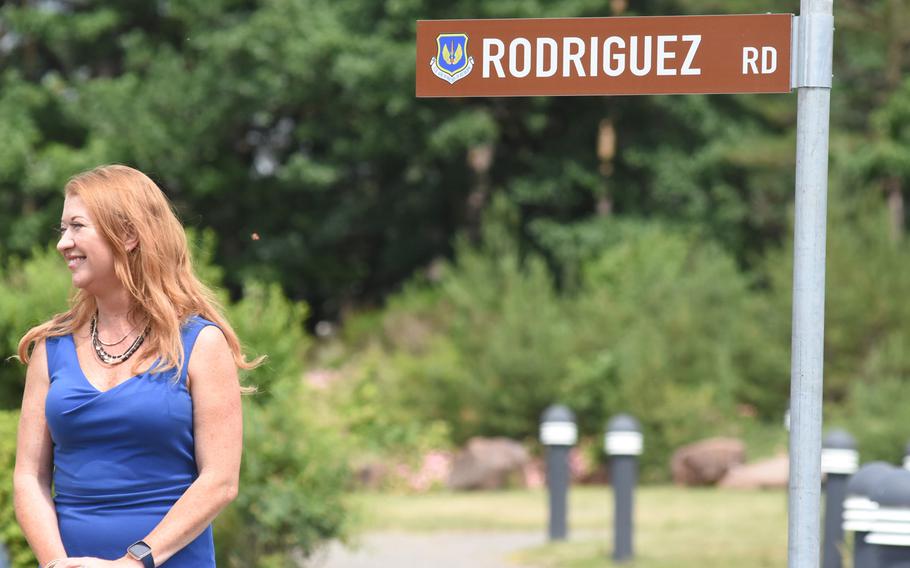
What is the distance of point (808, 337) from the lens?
352cm

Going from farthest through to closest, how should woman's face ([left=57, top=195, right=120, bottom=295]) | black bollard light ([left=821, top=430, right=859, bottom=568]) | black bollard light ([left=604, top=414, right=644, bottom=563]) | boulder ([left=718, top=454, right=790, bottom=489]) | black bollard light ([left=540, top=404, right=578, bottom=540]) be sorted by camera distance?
boulder ([left=718, top=454, right=790, bottom=489]) → black bollard light ([left=540, top=404, right=578, bottom=540]) → black bollard light ([left=604, top=414, right=644, bottom=563]) → black bollard light ([left=821, top=430, right=859, bottom=568]) → woman's face ([left=57, top=195, right=120, bottom=295])

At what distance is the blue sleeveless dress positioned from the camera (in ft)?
10.2

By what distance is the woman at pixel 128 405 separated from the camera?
3125mm

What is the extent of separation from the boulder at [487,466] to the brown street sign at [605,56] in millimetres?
13345

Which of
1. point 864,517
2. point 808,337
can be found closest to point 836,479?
point 864,517

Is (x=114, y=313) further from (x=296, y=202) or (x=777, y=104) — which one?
(x=296, y=202)

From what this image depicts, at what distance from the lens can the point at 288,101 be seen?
93.9ft

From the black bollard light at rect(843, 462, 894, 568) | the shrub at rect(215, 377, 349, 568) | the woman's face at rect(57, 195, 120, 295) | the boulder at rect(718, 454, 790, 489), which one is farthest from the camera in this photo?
the boulder at rect(718, 454, 790, 489)

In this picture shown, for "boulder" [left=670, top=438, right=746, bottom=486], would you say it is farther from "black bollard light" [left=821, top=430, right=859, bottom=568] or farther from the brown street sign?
the brown street sign

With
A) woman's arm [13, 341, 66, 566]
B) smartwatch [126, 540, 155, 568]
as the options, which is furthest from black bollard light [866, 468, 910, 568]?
woman's arm [13, 341, 66, 566]

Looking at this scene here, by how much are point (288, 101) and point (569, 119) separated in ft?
19.1

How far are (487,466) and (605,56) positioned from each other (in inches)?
530

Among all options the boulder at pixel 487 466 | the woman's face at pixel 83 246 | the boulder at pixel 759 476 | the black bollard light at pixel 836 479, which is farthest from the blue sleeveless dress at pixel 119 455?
the boulder at pixel 487 466

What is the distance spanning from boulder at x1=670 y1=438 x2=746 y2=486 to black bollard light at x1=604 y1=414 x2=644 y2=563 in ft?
21.3
